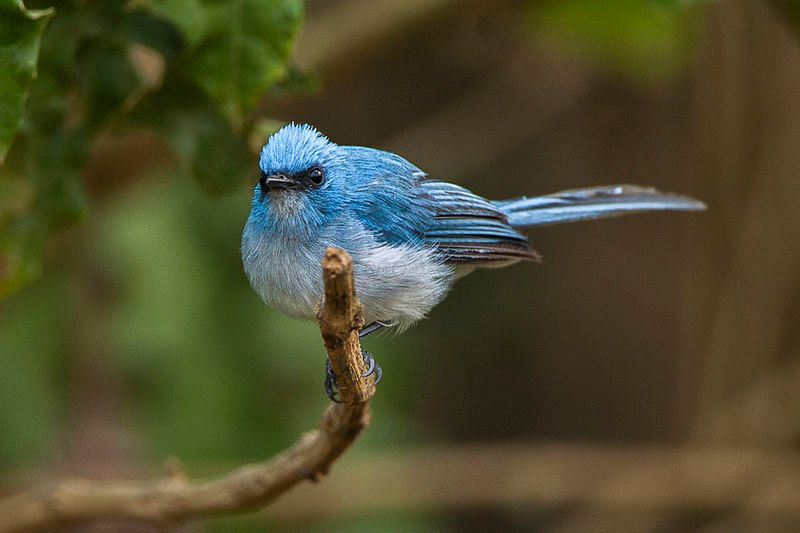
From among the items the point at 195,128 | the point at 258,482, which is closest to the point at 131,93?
the point at 195,128

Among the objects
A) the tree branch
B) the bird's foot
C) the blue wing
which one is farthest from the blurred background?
the tree branch

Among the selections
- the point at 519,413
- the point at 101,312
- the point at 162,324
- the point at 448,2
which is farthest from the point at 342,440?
the point at 519,413

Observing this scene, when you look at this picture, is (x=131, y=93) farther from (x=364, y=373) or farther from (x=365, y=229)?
(x=364, y=373)

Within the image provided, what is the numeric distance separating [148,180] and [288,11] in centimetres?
307

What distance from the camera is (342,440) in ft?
8.46

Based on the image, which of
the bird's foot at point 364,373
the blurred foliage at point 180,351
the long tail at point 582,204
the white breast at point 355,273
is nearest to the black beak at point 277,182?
the white breast at point 355,273

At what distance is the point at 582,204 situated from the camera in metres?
3.35

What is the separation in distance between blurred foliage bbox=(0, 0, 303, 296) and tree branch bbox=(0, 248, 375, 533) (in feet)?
2.37

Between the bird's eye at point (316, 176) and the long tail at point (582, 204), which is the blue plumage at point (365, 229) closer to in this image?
the bird's eye at point (316, 176)

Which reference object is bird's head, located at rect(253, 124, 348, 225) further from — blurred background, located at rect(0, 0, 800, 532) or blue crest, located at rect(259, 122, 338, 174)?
blurred background, located at rect(0, 0, 800, 532)

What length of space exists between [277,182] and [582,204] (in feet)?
4.18

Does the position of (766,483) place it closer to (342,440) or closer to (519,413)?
(519,413)

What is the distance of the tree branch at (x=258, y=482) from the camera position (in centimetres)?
205

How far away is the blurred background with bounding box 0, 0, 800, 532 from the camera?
9.35 ft
